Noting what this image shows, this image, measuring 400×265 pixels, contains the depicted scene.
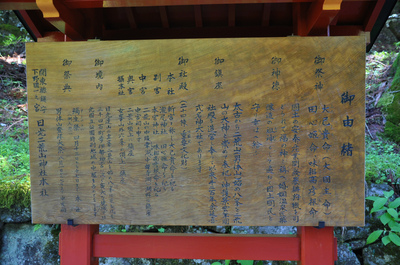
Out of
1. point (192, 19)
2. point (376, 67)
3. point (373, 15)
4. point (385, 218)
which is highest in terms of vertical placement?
point (376, 67)

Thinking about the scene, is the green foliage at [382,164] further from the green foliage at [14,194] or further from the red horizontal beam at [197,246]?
the green foliage at [14,194]

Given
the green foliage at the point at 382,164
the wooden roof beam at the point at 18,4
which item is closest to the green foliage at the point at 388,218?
the green foliage at the point at 382,164

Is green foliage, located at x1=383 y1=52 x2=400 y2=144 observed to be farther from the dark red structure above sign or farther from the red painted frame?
the red painted frame

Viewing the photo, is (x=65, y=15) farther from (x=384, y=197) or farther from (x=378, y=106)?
(x=378, y=106)

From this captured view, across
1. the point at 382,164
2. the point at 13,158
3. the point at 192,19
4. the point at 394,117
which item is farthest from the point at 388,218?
the point at 13,158

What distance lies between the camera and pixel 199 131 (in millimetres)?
2580

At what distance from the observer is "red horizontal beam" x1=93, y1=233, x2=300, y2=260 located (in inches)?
111

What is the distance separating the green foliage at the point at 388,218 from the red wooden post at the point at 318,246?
1.52 metres

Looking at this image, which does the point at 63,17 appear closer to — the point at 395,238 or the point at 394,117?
the point at 395,238

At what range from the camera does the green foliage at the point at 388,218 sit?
383cm

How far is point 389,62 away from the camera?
6.71 m

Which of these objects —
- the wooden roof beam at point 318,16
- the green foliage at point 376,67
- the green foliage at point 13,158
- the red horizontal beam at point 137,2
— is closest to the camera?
the wooden roof beam at point 318,16

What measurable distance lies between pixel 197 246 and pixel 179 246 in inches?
6.8

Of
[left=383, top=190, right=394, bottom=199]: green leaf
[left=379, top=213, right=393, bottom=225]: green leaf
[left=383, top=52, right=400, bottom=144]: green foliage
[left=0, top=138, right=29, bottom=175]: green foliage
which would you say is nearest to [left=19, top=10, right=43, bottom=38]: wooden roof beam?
[left=0, top=138, right=29, bottom=175]: green foliage
